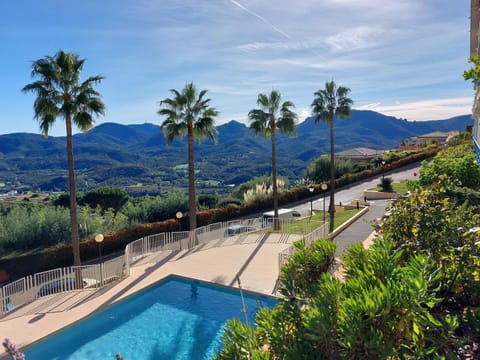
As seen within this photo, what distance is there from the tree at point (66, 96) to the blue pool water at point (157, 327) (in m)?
3.59

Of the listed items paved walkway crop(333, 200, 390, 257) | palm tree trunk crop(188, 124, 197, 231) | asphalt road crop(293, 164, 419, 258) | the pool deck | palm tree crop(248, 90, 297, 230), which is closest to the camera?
the pool deck

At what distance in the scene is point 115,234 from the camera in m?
19.9

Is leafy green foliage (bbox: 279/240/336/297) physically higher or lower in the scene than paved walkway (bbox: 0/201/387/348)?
higher

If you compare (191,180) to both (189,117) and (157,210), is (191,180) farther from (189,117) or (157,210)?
(157,210)

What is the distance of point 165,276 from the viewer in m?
13.8

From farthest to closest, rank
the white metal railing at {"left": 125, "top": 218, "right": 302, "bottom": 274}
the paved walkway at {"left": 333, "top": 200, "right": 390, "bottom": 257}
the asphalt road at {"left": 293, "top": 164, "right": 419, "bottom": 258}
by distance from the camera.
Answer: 1. the asphalt road at {"left": 293, "top": 164, "right": 419, "bottom": 258}
2. the paved walkway at {"left": 333, "top": 200, "right": 390, "bottom": 257}
3. the white metal railing at {"left": 125, "top": 218, "right": 302, "bottom": 274}

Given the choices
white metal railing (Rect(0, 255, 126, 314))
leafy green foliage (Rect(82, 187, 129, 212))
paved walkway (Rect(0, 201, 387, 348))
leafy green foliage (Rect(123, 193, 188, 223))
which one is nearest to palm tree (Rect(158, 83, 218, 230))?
paved walkway (Rect(0, 201, 387, 348))

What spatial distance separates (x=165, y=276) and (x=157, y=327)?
348 centimetres

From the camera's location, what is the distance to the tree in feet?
43.2

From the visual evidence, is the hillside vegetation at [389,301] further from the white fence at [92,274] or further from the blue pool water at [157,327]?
the white fence at [92,274]

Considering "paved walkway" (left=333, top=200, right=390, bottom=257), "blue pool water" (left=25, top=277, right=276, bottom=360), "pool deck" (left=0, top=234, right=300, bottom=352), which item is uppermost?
"paved walkway" (left=333, top=200, right=390, bottom=257)

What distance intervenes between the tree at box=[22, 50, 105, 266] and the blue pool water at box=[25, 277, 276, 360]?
359cm

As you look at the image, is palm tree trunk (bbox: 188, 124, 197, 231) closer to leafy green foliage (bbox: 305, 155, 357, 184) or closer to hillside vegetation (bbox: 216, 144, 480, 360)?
hillside vegetation (bbox: 216, 144, 480, 360)

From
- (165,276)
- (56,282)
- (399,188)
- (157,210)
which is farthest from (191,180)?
(399,188)
